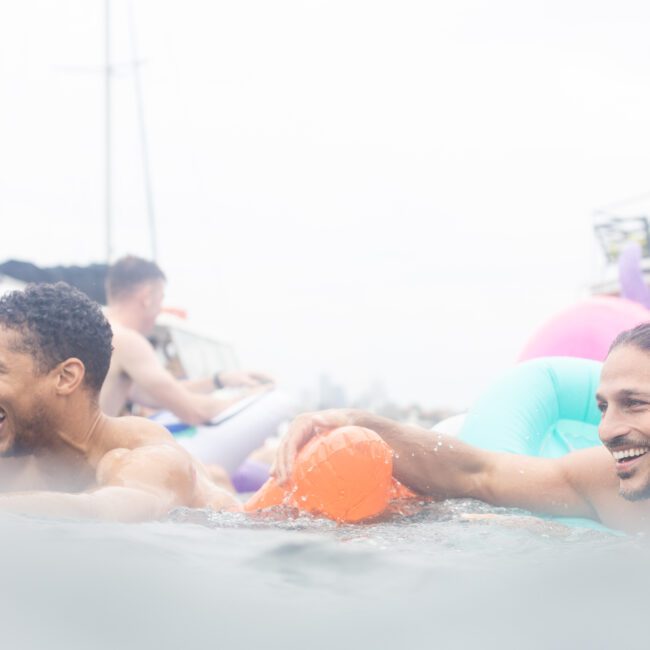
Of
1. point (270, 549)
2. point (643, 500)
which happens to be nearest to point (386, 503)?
point (643, 500)

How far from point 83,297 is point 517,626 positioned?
1.50 metres

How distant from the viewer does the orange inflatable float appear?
90.5 inches

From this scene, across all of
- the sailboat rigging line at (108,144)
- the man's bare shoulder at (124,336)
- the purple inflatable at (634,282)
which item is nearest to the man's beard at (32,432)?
the man's bare shoulder at (124,336)

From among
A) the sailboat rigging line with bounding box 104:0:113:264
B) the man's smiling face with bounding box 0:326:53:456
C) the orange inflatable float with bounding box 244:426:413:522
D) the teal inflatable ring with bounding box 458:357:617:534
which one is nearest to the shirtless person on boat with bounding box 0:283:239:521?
the man's smiling face with bounding box 0:326:53:456

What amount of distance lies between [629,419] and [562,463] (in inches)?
18.6

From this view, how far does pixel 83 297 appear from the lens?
222 centimetres

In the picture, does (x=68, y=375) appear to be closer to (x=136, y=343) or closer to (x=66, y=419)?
(x=66, y=419)

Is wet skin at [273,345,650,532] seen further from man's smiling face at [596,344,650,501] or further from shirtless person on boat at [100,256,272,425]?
shirtless person on boat at [100,256,272,425]

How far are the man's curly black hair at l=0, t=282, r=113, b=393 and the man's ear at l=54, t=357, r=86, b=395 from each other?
14 mm

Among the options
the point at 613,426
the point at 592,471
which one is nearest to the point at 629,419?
the point at 613,426

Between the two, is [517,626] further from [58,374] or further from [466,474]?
[466,474]

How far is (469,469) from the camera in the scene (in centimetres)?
267

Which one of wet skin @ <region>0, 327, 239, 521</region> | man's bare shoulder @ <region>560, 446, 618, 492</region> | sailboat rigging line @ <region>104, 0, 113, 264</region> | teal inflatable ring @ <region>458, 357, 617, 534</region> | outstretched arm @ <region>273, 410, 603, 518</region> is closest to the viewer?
wet skin @ <region>0, 327, 239, 521</region>

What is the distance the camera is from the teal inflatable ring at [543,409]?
3.15m
